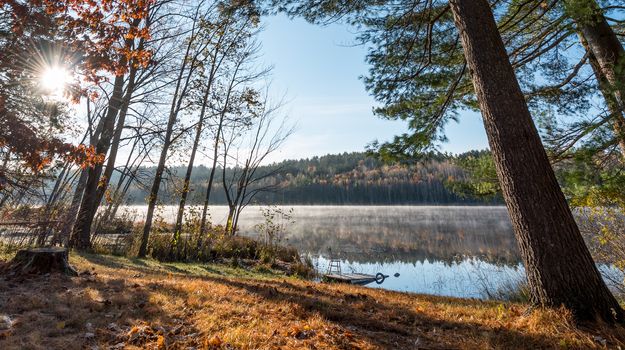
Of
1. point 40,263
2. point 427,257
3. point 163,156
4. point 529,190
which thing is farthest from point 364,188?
point 529,190

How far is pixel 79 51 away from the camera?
674 cm

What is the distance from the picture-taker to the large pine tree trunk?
10.1ft

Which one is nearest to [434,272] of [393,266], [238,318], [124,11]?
[393,266]

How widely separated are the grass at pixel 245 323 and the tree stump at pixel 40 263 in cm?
63

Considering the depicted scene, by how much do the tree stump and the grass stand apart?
635mm

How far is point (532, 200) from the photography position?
325 cm

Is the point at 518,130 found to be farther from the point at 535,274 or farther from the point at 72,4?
the point at 72,4

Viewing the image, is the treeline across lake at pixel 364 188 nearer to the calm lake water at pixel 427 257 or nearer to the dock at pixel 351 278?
the calm lake water at pixel 427 257

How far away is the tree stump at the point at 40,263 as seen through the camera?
16.1 ft

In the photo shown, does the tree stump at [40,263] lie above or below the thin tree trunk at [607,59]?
below

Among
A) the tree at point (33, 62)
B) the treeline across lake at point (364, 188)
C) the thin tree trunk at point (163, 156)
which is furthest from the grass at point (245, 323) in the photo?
the treeline across lake at point (364, 188)

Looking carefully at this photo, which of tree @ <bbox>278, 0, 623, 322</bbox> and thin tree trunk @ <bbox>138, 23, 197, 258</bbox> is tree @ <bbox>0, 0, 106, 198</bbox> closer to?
thin tree trunk @ <bbox>138, 23, 197, 258</bbox>

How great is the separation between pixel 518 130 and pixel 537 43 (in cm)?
409

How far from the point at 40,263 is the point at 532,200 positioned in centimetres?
707
